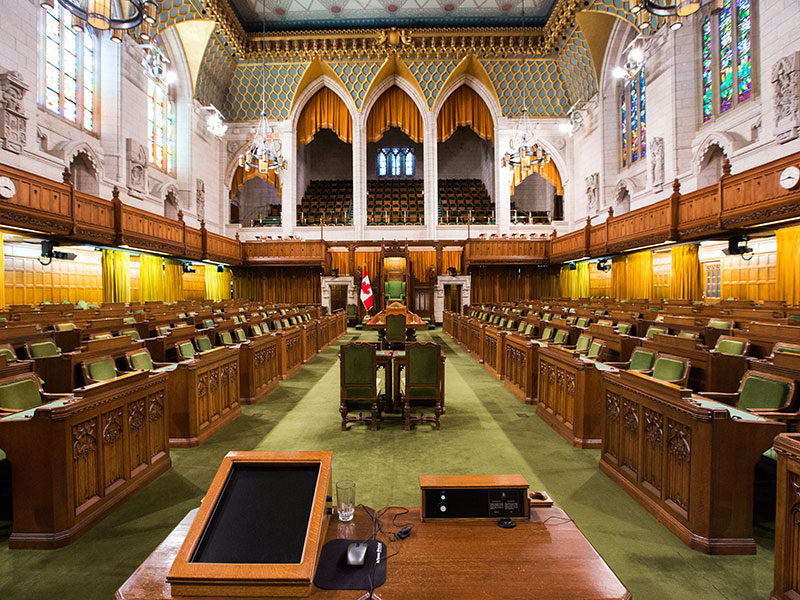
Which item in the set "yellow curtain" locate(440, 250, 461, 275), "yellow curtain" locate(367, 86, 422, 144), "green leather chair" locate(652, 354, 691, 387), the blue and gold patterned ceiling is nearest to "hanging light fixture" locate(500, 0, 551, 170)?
the blue and gold patterned ceiling

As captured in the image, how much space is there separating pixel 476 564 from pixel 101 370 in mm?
3671

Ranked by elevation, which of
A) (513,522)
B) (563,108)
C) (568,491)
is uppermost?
(563,108)

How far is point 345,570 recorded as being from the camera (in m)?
1.08

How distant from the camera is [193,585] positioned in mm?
931

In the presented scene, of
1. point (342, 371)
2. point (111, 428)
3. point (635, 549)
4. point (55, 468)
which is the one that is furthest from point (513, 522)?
point (342, 371)

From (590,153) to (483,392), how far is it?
14.8m

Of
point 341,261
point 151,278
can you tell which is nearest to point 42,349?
point 151,278

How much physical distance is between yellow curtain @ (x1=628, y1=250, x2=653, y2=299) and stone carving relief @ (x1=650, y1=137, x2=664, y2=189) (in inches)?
83.0

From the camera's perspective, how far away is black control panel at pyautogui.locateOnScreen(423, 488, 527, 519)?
1374 mm

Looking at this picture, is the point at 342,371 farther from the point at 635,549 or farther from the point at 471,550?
the point at 471,550

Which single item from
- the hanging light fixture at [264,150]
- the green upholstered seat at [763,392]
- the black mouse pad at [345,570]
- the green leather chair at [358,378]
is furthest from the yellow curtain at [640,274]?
the black mouse pad at [345,570]

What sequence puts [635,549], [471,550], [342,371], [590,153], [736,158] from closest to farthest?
1. [471,550]
2. [635,549]
3. [342,371]
4. [736,158]
5. [590,153]

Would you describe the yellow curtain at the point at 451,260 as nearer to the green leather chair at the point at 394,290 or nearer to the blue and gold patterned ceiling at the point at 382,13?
the green leather chair at the point at 394,290

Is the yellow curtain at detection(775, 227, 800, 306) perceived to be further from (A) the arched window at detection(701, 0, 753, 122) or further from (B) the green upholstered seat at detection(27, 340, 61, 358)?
(B) the green upholstered seat at detection(27, 340, 61, 358)
